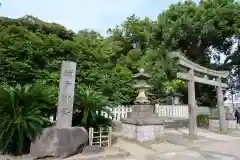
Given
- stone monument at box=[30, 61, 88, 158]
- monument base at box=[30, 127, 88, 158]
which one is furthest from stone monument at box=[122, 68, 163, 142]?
monument base at box=[30, 127, 88, 158]

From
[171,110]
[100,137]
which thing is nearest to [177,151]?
[100,137]

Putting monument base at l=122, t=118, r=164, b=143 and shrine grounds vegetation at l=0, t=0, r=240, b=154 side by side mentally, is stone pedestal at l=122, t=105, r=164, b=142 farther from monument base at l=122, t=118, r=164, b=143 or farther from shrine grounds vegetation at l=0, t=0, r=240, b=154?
shrine grounds vegetation at l=0, t=0, r=240, b=154

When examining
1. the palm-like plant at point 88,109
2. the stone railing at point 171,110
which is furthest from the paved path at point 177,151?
the stone railing at point 171,110

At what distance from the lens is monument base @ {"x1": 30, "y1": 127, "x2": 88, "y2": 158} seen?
529 centimetres

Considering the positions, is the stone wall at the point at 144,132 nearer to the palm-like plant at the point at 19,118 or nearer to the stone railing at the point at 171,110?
the palm-like plant at the point at 19,118

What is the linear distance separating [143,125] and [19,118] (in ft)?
14.2

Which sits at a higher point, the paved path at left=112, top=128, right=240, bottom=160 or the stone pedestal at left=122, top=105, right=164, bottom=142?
the stone pedestal at left=122, top=105, right=164, bottom=142

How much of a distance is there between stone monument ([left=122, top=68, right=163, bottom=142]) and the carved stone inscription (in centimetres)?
299

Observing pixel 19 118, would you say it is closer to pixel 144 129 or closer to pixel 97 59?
pixel 144 129

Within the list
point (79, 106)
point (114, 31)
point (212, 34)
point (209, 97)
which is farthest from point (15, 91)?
point (209, 97)

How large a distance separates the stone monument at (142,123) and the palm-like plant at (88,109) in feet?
5.12

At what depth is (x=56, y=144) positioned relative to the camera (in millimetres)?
5355

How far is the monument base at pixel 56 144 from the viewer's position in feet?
17.4

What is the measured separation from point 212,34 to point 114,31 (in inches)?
341
